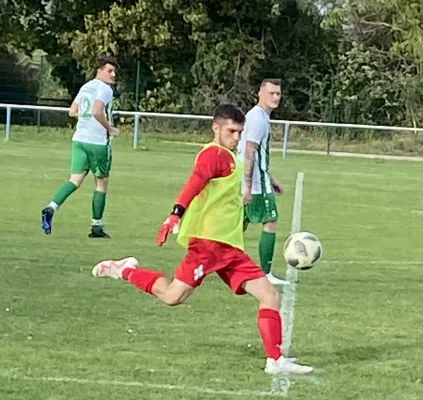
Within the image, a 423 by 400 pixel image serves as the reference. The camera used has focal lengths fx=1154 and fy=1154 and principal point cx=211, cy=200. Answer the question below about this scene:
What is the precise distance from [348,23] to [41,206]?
2810 cm

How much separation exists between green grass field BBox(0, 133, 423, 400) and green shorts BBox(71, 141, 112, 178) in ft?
2.40

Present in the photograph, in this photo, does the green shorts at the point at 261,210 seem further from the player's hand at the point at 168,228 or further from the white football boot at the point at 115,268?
the player's hand at the point at 168,228

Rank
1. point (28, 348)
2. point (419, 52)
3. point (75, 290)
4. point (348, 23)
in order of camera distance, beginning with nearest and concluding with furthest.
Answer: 1. point (28, 348)
2. point (75, 290)
3. point (419, 52)
4. point (348, 23)

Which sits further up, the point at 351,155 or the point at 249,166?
the point at 249,166

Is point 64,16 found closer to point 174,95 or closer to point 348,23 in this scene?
point 174,95

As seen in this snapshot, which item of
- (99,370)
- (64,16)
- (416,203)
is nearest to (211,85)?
(64,16)

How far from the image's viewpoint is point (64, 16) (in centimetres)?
3922

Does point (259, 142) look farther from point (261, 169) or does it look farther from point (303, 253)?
point (303, 253)

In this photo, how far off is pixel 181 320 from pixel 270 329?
1484 mm

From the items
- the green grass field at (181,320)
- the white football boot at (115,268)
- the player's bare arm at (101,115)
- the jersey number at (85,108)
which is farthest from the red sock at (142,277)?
the jersey number at (85,108)

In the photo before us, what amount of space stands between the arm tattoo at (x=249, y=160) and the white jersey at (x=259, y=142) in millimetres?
47

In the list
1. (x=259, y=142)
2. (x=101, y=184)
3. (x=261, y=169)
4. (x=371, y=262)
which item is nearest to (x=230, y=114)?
(x=259, y=142)

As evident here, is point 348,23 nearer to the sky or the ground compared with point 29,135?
nearer to the sky

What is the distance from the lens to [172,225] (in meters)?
6.36
